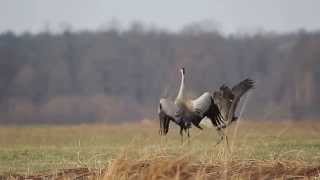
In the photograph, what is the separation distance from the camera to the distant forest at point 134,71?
6838 cm

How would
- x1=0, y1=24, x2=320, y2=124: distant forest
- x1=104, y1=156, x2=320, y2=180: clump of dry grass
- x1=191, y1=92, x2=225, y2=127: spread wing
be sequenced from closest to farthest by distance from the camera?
x1=104, y1=156, x2=320, y2=180: clump of dry grass
x1=191, y1=92, x2=225, y2=127: spread wing
x1=0, y1=24, x2=320, y2=124: distant forest

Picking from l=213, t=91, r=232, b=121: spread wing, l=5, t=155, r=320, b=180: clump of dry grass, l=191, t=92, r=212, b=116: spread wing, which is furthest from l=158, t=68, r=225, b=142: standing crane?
l=5, t=155, r=320, b=180: clump of dry grass

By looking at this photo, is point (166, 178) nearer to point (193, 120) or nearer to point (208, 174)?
point (208, 174)

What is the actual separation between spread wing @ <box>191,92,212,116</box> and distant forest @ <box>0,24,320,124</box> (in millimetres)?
42969

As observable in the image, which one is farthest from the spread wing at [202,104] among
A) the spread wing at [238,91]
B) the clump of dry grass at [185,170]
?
the clump of dry grass at [185,170]

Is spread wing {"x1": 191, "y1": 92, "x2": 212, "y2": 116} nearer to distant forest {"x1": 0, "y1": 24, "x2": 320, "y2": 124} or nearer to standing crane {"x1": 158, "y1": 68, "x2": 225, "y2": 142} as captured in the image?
standing crane {"x1": 158, "y1": 68, "x2": 225, "y2": 142}

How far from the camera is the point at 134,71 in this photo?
84.2 m

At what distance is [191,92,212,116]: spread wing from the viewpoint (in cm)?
1684

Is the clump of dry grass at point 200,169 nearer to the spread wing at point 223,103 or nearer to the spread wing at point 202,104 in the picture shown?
the spread wing at point 223,103

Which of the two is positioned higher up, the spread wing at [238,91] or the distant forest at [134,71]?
the distant forest at [134,71]

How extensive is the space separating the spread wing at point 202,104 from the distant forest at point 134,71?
141 feet

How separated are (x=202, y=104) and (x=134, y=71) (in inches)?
2654

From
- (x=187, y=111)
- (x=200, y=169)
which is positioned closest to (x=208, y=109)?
(x=187, y=111)

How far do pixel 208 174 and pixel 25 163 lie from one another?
14.5ft
